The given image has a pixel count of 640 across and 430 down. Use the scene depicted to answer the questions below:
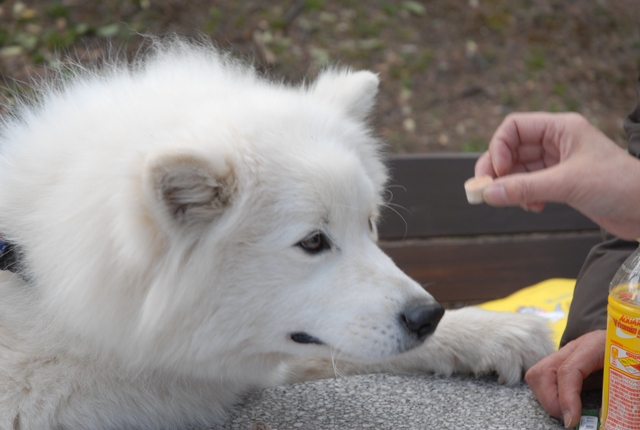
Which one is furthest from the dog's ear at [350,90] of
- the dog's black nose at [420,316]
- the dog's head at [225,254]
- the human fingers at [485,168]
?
the dog's black nose at [420,316]

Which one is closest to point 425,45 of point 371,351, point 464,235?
point 464,235

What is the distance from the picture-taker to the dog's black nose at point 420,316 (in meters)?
1.95

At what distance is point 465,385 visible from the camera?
8.05ft

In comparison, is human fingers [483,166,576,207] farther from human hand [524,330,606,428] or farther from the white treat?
human hand [524,330,606,428]

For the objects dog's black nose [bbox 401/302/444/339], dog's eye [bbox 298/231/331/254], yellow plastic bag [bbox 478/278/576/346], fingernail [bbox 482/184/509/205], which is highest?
fingernail [bbox 482/184/509/205]

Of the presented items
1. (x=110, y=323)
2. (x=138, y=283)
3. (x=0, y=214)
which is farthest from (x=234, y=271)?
(x=0, y=214)

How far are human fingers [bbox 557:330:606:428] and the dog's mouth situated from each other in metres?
0.77

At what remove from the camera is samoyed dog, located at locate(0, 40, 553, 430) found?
74.2 inches

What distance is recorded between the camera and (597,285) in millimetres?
2430

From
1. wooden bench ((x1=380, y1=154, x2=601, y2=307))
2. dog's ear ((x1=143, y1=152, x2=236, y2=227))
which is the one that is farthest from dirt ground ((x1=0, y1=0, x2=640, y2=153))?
dog's ear ((x1=143, y1=152, x2=236, y2=227))

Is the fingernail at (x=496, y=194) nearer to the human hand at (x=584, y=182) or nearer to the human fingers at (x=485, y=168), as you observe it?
the human hand at (x=584, y=182)

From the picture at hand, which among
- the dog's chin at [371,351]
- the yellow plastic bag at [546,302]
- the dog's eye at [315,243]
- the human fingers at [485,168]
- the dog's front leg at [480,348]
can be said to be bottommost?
the yellow plastic bag at [546,302]

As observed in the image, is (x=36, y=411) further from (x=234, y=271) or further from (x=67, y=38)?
(x=67, y=38)

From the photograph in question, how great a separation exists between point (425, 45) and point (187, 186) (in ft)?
17.7
